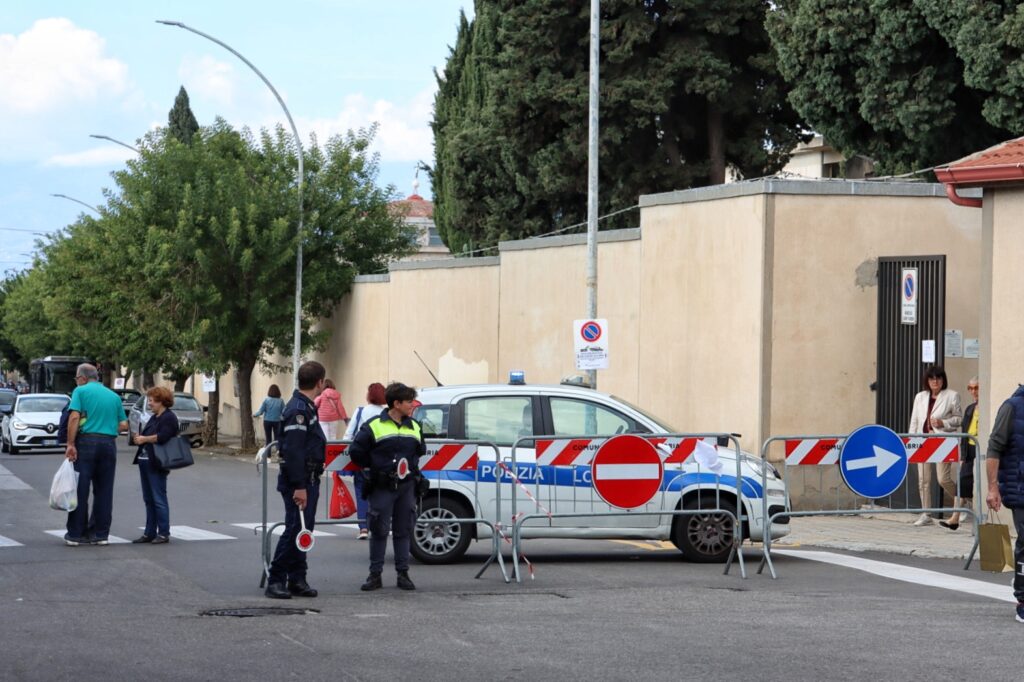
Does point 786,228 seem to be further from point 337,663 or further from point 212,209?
point 212,209

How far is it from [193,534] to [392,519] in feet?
18.0

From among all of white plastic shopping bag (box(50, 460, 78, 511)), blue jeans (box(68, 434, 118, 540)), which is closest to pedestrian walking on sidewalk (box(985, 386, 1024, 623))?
blue jeans (box(68, 434, 118, 540))

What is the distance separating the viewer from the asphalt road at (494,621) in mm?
8766

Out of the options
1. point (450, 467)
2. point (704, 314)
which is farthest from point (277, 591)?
point (704, 314)

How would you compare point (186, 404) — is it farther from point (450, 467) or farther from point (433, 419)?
point (450, 467)

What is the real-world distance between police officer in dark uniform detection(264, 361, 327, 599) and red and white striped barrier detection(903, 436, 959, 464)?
582cm

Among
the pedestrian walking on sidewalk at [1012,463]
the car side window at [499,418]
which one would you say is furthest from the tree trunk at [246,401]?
the pedestrian walking on sidewalk at [1012,463]

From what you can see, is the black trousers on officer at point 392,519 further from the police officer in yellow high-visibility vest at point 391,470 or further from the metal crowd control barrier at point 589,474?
the metal crowd control barrier at point 589,474

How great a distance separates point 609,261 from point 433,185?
92.8 feet

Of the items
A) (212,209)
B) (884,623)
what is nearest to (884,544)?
(884,623)

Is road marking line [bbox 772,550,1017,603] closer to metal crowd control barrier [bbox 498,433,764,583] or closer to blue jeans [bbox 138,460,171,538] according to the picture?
metal crowd control barrier [bbox 498,433,764,583]

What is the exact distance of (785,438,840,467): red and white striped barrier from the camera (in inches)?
546

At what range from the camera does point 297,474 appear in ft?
37.7

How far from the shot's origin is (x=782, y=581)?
13.1 metres
